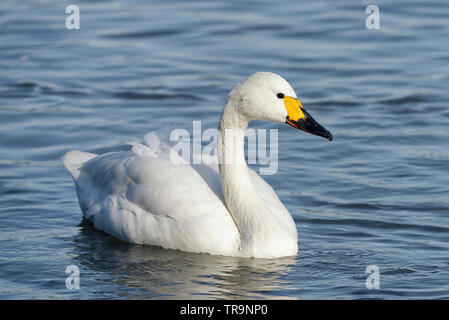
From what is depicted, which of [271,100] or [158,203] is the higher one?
[271,100]

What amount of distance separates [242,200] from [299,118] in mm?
912

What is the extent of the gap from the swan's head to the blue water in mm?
1265

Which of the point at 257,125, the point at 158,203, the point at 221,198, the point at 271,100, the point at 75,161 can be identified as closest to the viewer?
the point at 271,100

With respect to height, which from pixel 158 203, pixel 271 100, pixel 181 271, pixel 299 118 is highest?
pixel 271 100

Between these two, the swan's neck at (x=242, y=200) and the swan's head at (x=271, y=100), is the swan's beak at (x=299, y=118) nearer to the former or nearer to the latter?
the swan's head at (x=271, y=100)

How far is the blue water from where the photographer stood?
8203 millimetres

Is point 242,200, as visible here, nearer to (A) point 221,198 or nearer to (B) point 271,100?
(A) point 221,198

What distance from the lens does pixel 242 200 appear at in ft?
28.3

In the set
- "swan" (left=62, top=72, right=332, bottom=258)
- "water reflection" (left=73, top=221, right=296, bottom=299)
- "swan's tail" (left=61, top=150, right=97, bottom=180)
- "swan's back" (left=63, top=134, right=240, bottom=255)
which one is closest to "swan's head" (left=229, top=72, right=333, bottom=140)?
"swan" (left=62, top=72, right=332, bottom=258)

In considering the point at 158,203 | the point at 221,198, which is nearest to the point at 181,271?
the point at 158,203

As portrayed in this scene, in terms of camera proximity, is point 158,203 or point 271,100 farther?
point 158,203

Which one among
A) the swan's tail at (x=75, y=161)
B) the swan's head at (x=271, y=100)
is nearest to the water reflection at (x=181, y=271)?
the swan's tail at (x=75, y=161)

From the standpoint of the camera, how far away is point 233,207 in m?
8.67

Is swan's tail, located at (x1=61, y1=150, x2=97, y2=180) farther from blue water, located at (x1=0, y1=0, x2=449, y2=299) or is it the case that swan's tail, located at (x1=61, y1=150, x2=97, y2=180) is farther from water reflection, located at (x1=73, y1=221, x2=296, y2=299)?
water reflection, located at (x1=73, y1=221, x2=296, y2=299)
